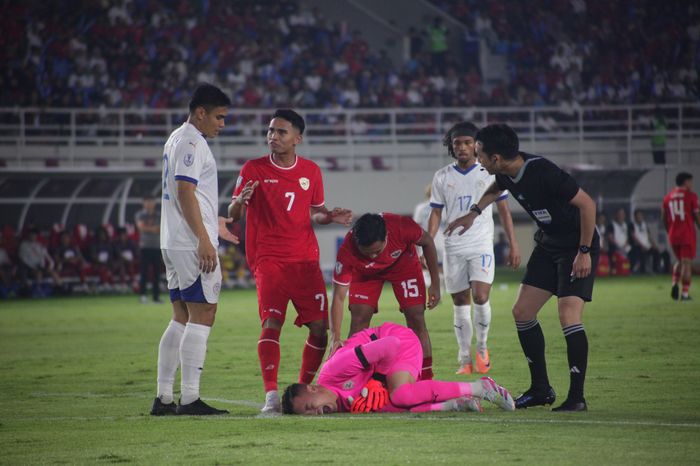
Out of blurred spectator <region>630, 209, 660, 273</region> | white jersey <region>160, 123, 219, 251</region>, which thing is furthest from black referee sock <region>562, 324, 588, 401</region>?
blurred spectator <region>630, 209, 660, 273</region>

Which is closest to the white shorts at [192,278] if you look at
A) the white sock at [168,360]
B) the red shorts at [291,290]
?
the white sock at [168,360]

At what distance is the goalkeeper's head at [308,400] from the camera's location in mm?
8234

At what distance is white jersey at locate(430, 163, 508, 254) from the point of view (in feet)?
39.4

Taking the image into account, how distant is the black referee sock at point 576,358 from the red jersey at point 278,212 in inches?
82.3

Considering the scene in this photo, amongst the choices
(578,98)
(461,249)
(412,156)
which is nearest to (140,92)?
(412,156)

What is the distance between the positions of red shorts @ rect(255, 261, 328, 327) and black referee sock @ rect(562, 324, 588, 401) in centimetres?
189

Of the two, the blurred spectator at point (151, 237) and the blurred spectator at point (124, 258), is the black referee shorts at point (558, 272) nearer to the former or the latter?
the blurred spectator at point (151, 237)

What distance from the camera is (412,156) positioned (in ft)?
107

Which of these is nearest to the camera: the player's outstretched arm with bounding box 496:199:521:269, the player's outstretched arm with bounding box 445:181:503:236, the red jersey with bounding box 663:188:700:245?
the player's outstretched arm with bounding box 445:181:503:236

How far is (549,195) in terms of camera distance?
27.9 feet

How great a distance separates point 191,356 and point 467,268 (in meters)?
4.36

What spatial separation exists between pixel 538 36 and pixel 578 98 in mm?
3041

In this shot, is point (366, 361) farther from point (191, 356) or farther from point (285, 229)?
point (285, 229)

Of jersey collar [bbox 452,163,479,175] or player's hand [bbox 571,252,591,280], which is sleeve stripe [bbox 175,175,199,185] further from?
jersey collar [bbox 452,163,479,175]
